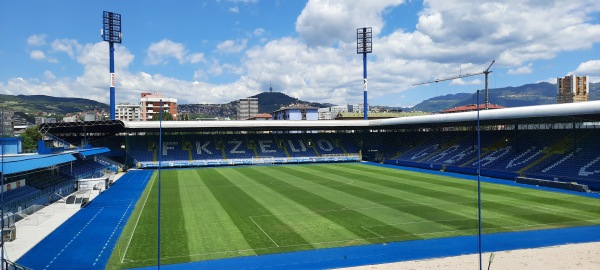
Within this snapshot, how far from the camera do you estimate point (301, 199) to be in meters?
33.4

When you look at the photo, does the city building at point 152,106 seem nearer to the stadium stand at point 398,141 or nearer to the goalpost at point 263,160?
the stadium stand at point 398,141

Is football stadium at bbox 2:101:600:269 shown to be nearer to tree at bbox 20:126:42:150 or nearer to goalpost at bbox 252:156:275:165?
goalpost at bbox 252:156:275:165

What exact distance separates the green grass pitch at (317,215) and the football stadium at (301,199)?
0.12 metres

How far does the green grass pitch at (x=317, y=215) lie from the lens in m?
20.8

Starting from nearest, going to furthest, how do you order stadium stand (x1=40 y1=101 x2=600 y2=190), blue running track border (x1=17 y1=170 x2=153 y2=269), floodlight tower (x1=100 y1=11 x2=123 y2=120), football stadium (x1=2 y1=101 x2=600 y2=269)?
blue running track border (x1=17 y1=170 x2=153 y2=269), football stadium (x1=2 y1=101 x2=600 y2=269), stadium stand (x1=40 y1=101 x2=600 y2=190), floodlight tower (x1=100 y1=11 x2=123 y2=120)

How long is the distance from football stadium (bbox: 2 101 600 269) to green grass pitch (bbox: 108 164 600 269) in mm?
119

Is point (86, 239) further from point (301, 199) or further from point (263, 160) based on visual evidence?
point (263, 160)

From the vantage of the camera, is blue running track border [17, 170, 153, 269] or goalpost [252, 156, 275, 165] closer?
blue running track border [17, 170, 153, 269]

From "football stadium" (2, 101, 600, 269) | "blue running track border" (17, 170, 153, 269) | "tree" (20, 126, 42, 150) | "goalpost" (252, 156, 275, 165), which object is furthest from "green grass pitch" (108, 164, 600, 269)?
"tree" (20, 126, 42, 150)

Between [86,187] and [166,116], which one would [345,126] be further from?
[166,116]

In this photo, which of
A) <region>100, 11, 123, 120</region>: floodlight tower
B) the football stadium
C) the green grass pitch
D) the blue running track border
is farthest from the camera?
<region>100, 11, 123, 120</region>: floodlight tower

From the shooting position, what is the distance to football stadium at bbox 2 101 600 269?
1972 cm

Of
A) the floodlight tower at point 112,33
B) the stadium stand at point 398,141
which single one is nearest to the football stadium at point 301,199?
the stadium stand at point 398,141

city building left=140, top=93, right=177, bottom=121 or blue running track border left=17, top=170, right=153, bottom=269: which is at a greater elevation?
city building left=140, top=93, right=177, bottom=121
